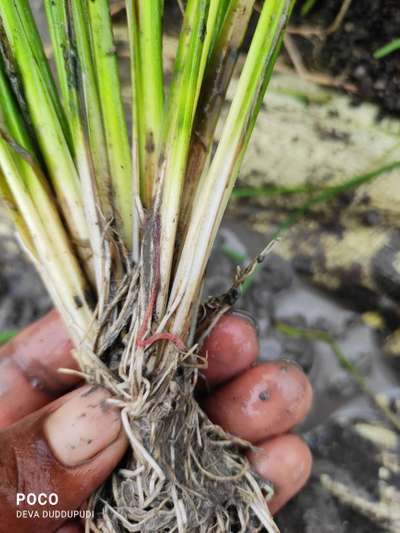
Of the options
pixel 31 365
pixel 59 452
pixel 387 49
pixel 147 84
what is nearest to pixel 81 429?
pixel 59 452

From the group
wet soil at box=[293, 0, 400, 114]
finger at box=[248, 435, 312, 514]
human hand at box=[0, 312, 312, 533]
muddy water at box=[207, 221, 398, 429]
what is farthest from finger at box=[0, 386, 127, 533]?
wet soil at box=[293, 0, 400, 114]

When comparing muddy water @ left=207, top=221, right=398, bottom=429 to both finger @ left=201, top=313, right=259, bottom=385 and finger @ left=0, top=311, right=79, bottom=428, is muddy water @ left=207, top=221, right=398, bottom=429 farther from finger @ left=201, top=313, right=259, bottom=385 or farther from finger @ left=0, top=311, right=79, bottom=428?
finger @ left=0, top=311, right=79, bottom=428

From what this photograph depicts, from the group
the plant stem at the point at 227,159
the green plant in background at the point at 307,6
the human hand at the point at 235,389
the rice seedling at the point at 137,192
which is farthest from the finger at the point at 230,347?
the green plant in background at the point at 307,6

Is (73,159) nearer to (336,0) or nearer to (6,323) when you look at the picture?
(6,323)

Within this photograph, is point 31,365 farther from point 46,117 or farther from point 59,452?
point 46,117

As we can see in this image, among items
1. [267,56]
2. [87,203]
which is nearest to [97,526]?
[87,203]

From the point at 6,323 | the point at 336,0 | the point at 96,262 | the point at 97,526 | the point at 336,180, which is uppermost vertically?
the point at 336,0

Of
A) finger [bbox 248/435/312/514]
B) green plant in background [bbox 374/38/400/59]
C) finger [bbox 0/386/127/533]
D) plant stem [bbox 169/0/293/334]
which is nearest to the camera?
plant stem [bbox 169/0/293/334]
